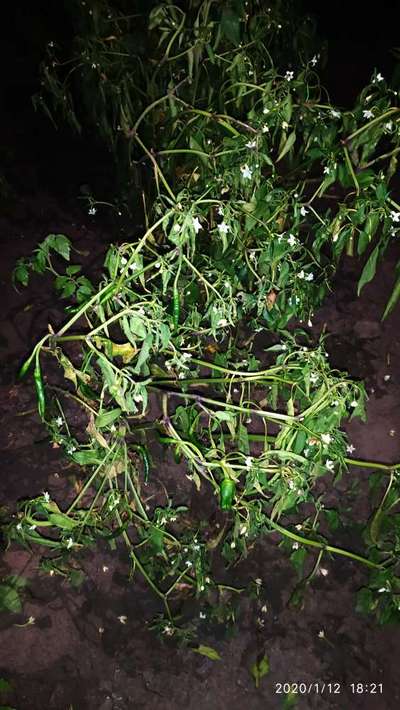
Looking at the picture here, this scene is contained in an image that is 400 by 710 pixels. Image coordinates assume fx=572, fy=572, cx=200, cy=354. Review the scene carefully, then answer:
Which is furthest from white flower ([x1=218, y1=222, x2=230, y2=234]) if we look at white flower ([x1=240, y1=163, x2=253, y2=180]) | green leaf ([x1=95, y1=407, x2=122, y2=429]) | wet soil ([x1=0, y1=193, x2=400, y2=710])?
wet soil ([x1=0, y1=193, x2=400, y2=710])

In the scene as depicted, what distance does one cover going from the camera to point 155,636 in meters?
1.26

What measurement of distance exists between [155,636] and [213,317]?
723 mm

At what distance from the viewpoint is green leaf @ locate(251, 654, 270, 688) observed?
1.23m

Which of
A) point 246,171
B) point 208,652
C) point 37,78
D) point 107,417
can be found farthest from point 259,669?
point 37,78

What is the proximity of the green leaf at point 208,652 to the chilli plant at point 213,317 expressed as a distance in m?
0.07

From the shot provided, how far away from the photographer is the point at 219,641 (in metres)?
1.27

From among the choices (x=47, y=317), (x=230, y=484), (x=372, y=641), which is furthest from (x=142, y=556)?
(x=47, y=317)

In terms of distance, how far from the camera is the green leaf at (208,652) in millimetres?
1250

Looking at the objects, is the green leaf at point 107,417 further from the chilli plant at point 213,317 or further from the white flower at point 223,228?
the white flower at point 223,228

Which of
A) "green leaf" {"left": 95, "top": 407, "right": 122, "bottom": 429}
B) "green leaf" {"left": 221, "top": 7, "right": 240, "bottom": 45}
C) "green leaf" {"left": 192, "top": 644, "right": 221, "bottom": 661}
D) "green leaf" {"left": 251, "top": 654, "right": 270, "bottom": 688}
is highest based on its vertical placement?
"green leaf" {"left": 221, "top": 7, "right": 240, "bottom": 45}

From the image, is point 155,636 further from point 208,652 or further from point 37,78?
point 37,78

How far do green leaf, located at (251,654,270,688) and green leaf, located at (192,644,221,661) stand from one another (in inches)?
3.1

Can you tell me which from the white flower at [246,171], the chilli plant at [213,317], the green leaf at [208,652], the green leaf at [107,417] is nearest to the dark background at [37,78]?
the chilli plant at [213,317]

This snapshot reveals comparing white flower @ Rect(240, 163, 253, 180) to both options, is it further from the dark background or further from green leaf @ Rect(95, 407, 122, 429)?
the dark background
